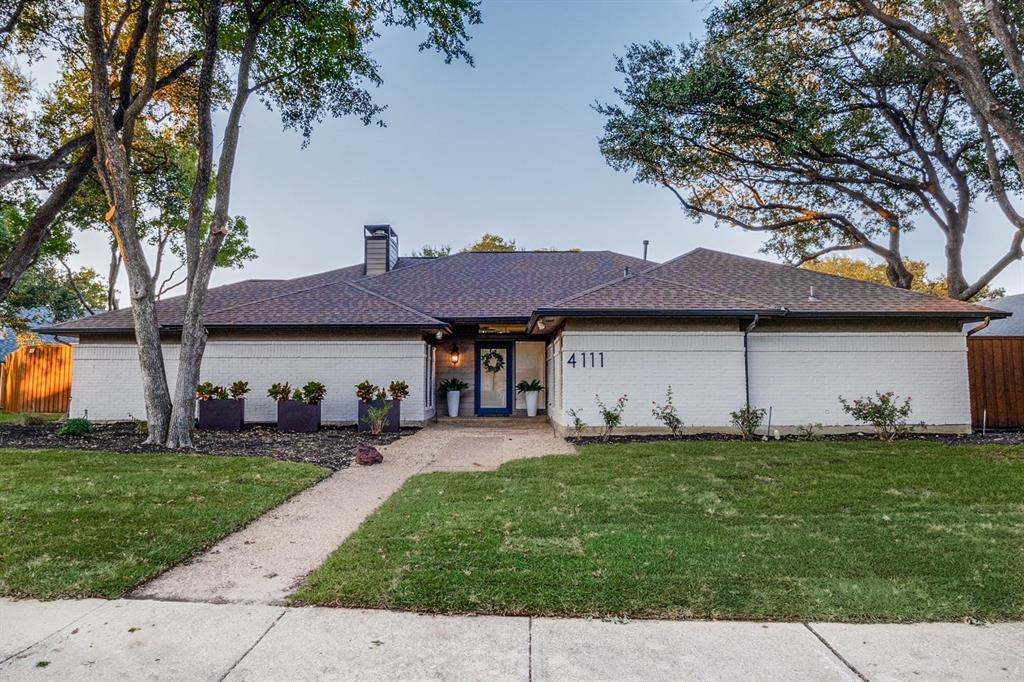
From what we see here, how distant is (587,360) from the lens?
10617mm

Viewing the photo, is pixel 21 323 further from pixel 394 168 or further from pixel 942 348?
pixel 942 348

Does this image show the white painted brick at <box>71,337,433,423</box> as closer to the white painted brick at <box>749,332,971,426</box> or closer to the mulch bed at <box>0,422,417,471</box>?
the mulch bed at <box>0,422,417,471</box>

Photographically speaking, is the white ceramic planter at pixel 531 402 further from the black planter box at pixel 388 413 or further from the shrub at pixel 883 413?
the shrub at pixel 883 413

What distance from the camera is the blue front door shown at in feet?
48.9

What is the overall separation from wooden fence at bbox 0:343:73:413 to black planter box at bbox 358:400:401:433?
35.1 feet

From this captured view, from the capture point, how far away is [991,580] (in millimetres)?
3422

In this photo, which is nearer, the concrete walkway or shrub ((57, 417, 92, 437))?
the concrete walkway

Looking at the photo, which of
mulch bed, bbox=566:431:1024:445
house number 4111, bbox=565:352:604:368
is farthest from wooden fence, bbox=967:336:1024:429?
house number 4111, bbox=565:352:604:368

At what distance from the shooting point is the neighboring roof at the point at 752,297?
1033cm

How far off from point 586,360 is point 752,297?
389 cm

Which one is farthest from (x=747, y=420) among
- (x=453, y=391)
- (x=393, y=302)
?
(x=393, y=302)

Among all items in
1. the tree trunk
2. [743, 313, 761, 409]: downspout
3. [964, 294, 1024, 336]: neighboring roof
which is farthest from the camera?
[964, 294, 1024, 336]: neighboring roof

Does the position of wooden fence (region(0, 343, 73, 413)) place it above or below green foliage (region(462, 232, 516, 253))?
below

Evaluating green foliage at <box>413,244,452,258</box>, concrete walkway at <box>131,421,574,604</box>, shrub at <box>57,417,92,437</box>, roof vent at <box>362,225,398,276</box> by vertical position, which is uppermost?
green foliage at <box>413,244,452,258</box>
